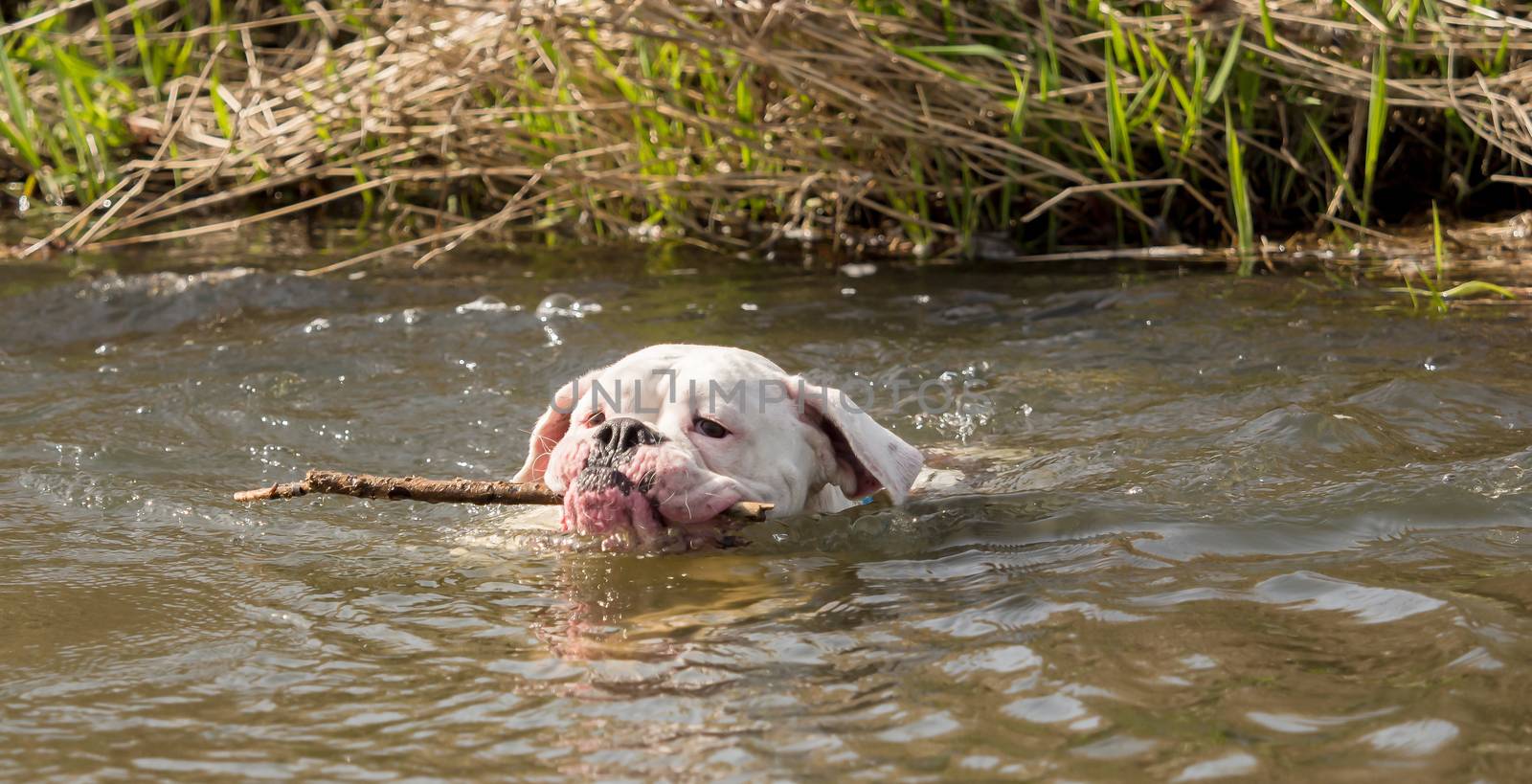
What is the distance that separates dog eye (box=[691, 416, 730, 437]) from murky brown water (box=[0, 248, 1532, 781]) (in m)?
0.33

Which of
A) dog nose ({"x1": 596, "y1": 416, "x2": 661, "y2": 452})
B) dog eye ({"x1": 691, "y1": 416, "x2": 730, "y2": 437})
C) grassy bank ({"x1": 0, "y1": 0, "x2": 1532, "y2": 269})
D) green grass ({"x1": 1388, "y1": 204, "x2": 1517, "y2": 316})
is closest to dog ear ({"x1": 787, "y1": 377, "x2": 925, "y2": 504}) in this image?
dog eye ({"x1": 691, "y1": 416, "x2": 730, "y2": 437})

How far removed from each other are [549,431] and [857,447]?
2.92 feet

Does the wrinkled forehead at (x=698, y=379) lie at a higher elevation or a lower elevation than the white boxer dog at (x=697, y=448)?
higher

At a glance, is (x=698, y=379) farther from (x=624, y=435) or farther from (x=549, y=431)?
(x=549, y=431)

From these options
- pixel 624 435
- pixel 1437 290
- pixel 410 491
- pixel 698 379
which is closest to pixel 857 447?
pixel 698 379

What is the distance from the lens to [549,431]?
4.42 metres

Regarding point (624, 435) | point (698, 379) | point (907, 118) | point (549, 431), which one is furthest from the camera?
point (907, 118)

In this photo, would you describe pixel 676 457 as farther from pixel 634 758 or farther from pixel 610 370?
pixel 634 758

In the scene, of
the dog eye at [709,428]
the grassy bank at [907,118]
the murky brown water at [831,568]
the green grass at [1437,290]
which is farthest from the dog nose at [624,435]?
the green grass at [1437,290]

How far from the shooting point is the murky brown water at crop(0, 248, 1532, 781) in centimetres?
283

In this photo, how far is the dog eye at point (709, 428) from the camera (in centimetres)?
409

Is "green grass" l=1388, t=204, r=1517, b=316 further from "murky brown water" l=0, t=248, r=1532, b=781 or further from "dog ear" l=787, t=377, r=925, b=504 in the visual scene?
"dog ear" l=787, t=377, r=925, b=504

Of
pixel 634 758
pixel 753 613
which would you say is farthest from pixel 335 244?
pixel 634 758

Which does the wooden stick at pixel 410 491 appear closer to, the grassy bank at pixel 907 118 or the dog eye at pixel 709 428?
the dog eye at pixel 709 428
